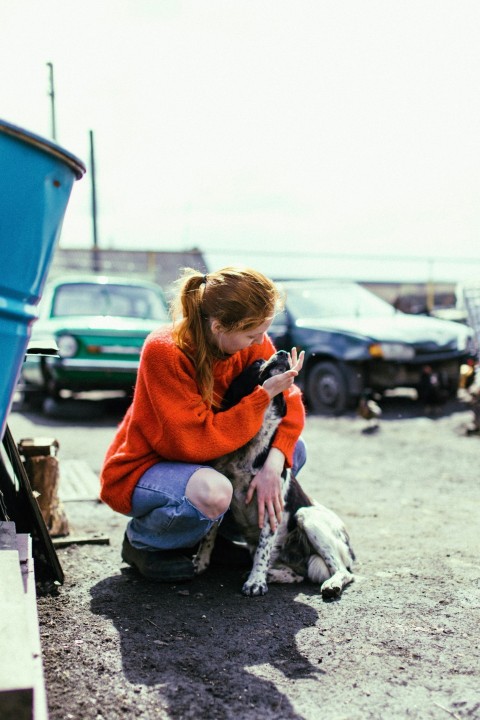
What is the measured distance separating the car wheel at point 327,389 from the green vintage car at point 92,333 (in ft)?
6.16

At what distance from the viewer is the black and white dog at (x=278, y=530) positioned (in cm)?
308

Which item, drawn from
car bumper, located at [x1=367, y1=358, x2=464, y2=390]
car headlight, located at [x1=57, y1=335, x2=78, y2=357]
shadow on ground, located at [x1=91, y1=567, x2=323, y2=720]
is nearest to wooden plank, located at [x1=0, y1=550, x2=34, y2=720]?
shadow on ground, located at [x1=91, y1=567, x2=323, y2=720]

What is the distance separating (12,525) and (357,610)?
132 centimetres

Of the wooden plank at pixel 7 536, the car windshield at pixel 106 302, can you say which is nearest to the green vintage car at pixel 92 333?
the car windshield at pixel 106 302

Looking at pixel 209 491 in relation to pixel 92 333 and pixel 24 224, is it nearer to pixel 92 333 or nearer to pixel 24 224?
pixel 24 224

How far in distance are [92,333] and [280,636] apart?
5.88 meters

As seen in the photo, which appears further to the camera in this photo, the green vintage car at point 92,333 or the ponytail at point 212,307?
the green vintage car at point 92,333

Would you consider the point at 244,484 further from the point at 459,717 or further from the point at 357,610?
the point at 459,717

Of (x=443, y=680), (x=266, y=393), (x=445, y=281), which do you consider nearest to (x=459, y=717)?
(x=443, y=680)

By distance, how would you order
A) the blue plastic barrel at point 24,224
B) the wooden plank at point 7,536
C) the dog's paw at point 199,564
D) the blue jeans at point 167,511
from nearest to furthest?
the blue plastic barrel at point 24,224, the wooden plank at point 7,536, the blue jeans at point 167,511, the dog's paw at point 199,564

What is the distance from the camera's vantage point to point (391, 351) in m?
7.91

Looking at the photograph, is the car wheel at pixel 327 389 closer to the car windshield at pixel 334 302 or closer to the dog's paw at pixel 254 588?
the car windshield at pixel 334 302

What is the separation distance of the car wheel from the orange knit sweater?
5035 mm

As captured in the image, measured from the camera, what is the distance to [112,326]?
825 centimetres
